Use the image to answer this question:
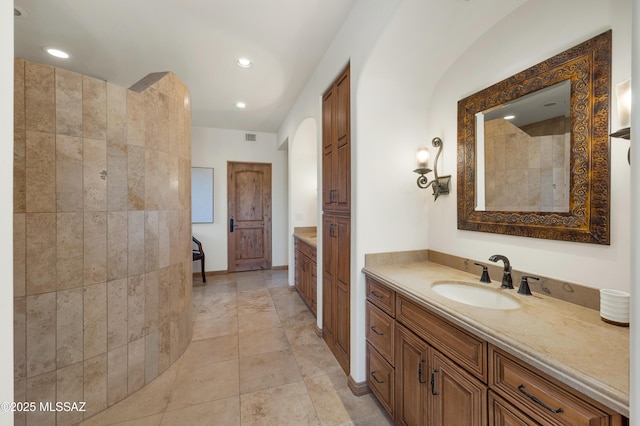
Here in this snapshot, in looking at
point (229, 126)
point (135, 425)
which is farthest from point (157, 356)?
point (229, 126)

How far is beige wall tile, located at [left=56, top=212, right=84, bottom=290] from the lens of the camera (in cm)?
159

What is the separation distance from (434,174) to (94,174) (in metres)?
2.47

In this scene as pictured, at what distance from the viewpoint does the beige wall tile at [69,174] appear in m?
1.59

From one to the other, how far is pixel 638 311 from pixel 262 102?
391cm

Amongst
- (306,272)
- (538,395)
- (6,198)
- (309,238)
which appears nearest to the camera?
(6,198)

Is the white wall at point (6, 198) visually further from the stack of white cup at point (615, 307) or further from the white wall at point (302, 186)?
the white wall at point (302, 186)

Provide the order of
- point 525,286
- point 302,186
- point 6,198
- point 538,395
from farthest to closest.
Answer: point 302,186
point 525,286
point 538,395
point 6,198

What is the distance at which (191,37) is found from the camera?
2248 millimetres

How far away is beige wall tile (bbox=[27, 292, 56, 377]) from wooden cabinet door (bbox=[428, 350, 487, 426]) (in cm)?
224

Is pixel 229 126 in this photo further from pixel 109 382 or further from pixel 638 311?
pixel 638 311

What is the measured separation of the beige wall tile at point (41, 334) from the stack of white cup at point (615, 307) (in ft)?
9.37

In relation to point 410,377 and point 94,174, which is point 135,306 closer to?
point 94,174

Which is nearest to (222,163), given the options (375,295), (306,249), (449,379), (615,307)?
(306,249)

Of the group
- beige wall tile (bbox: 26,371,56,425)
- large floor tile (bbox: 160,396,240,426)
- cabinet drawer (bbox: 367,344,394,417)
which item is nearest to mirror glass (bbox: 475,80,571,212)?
cabinet drawer (bbox: 367,344,394,417)
